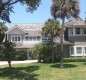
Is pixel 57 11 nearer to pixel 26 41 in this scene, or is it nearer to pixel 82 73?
pixel 82 73

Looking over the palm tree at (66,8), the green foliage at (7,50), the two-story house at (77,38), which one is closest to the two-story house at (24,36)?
the two-story house at (77,38)

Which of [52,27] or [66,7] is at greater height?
[66,7]

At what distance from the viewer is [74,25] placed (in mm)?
58688

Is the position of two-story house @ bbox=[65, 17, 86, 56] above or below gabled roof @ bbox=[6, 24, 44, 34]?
below

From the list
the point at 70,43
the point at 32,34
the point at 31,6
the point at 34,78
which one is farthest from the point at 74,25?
the point at 34,78

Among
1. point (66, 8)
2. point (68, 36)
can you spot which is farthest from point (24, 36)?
point (66, 8)

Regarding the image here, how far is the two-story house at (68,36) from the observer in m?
59.5

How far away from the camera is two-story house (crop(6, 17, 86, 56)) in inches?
2341

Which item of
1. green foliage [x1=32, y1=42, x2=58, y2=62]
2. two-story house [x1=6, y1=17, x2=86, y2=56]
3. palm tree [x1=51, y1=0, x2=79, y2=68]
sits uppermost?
palm tree [x1=51, y1=0, x2=79, y2=68]

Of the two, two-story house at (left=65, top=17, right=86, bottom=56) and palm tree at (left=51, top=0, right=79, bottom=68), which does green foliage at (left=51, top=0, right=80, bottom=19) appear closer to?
palm tree at (left=51, top=0, right=79, bottom=68)

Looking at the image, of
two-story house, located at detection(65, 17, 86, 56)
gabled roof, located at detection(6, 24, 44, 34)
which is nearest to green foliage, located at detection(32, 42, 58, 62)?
two-story house, located at detection(65, 17, 86, 56)

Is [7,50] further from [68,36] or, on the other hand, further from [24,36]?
[24,36]

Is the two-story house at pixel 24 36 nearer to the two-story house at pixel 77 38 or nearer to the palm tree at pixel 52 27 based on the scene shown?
the two-story house at pixel 77 38

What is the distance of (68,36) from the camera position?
61062mm
